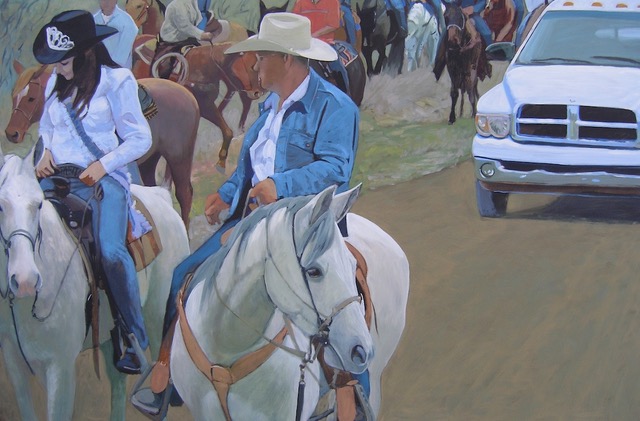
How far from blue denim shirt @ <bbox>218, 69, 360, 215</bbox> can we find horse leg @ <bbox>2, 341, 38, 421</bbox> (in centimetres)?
139

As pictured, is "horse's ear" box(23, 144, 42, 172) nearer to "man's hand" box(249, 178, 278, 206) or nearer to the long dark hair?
the long dark hair

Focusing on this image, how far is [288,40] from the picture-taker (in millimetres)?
3861

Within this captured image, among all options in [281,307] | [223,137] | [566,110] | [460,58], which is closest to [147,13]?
[223,137]

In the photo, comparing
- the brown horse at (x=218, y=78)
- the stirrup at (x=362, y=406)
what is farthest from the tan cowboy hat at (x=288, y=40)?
the stirrup at (x=362, y=406)

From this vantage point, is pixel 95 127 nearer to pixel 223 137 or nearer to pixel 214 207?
pixel 223 137

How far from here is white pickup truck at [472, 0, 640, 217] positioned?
4250 millimetres

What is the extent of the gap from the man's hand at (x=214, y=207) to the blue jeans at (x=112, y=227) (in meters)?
0.46

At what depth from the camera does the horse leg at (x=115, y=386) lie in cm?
452

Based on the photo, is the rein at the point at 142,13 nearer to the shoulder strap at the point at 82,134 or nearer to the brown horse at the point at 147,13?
the brown horse at the point at 147,13

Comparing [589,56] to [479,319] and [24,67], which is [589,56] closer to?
[479,319]

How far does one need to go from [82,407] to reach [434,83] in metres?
2.36

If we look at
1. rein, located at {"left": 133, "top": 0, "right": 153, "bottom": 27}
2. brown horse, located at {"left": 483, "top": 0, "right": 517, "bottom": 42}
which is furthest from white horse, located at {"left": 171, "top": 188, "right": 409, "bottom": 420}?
rein, located at {"left": 133, "top": 0, "right": 153, "bottom": 27}

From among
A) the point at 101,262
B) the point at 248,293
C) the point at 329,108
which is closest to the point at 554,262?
the point at 329,108

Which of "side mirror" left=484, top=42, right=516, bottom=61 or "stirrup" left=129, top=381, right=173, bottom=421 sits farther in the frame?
"side mirror" left=484, top=42, right=516, bottom=61
